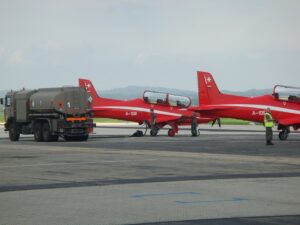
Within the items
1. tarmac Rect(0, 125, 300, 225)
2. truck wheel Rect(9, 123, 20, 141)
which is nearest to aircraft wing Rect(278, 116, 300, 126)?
truck wheel Rect(9, 123, 20, 141)

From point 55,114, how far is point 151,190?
87.5 feet

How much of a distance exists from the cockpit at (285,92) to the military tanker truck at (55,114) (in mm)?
11267

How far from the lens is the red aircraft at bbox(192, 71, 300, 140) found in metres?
43.1

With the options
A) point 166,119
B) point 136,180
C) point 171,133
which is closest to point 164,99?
point 166,119

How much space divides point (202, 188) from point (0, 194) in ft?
13.7

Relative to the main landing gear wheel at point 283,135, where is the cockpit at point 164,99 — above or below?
above

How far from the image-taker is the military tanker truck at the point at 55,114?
134ft

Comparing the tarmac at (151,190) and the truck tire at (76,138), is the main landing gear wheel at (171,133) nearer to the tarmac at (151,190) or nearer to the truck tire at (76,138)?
the truck tire at (76,138)

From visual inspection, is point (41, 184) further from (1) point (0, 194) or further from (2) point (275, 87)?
(2) point (275, 87)

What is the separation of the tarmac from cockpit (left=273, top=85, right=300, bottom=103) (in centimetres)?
1871

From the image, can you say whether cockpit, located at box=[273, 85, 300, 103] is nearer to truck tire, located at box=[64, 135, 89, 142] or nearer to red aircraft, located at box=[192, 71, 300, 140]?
red aircraft, located at box=[192, 71, 300, 140]

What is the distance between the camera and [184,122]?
164 feet

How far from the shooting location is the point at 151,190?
15133 mm

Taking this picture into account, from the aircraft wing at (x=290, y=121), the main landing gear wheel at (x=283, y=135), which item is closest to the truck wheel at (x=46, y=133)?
the main landing gear wheel at (x=283, y=135)
